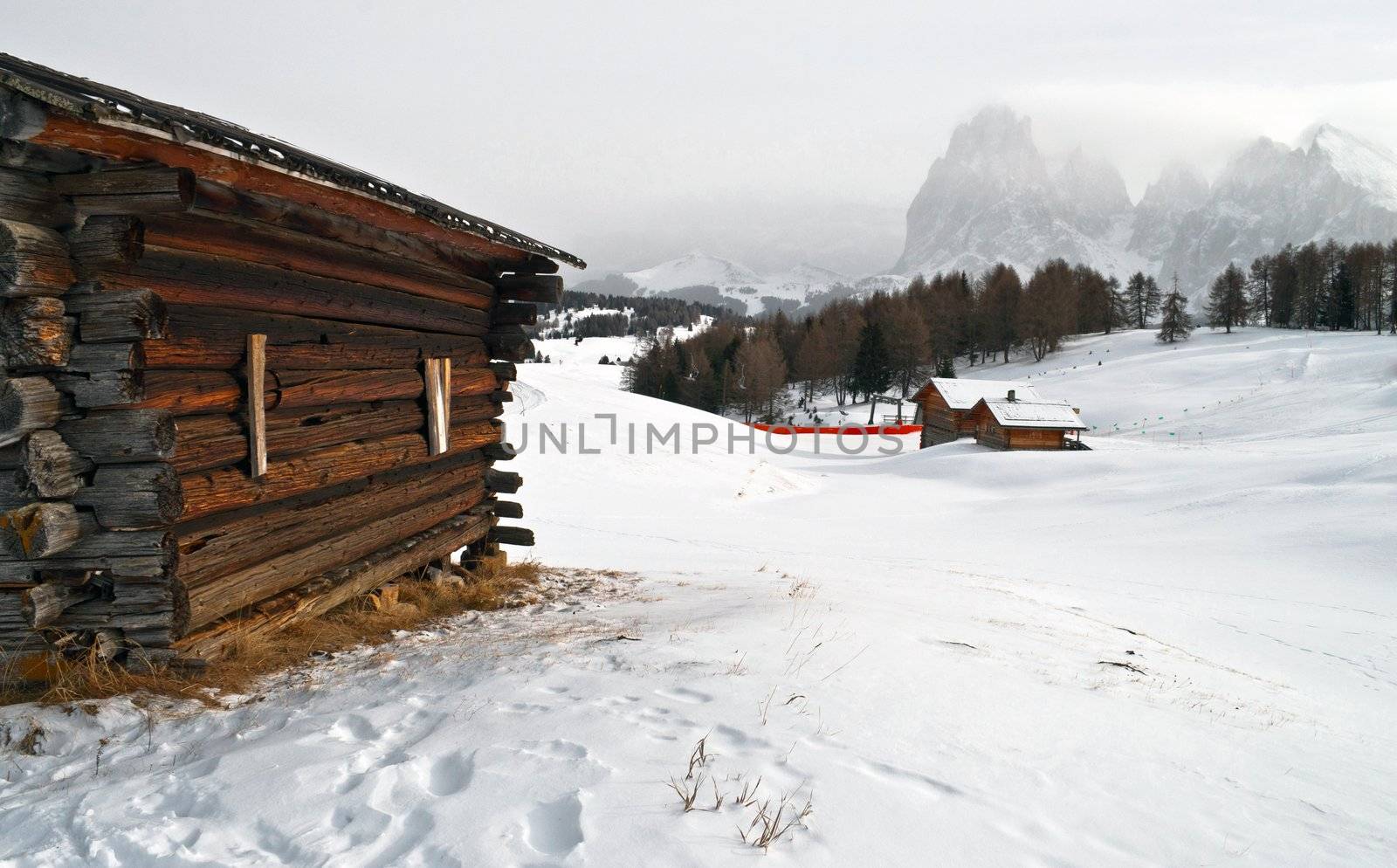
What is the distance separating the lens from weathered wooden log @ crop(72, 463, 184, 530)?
4578 mm

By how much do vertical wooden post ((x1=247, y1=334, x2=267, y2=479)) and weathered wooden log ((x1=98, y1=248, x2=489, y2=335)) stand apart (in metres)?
0.33

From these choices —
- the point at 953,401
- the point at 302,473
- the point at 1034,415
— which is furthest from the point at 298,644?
the point at 953,401

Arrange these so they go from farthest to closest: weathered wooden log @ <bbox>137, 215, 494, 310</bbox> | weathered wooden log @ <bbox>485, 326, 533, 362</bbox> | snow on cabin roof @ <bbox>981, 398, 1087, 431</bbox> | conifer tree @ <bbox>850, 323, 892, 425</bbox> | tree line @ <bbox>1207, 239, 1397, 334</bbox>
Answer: tree line @ <bbox>1207, 239, 1397, 334</bbox> < conifer tree @ <bbox>850, 323, 892, 425</bbox> < snow on cabin roof @ <bbox>981, 398, 1087, 431</bbox> < weathered wooden log @ <bbox>485, 326, 533, 362</bbox> < weathered wooden log @ <bbox>137, 215, 494, 310</bbox>

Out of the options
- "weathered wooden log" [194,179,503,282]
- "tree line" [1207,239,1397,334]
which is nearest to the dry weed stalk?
"weathered wooden log" [194,179,503,282]

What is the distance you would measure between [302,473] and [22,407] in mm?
2032

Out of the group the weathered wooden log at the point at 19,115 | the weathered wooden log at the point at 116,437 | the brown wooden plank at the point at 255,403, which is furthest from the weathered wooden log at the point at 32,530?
the weathered wooden log at the point at 19,115

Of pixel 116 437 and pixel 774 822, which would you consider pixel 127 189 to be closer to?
pixel 116 437

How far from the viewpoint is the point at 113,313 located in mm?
4430

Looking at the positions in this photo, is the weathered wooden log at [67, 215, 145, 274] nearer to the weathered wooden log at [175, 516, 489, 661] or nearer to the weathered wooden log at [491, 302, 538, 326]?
the weathered wooden log at [175, 516, 489, 661]

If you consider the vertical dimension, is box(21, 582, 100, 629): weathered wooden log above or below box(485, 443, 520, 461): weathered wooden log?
below

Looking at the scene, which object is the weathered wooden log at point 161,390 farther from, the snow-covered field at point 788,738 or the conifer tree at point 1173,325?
the conifer tree at point 1173,325

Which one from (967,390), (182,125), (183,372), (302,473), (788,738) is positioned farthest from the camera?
(967,390)

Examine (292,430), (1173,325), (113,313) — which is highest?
(1173,325)

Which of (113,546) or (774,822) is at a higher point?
(113,546)
